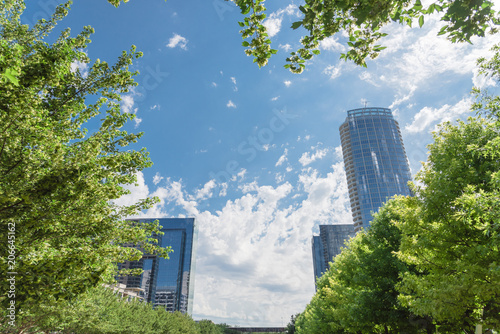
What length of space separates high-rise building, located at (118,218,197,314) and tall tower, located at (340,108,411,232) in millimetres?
122989

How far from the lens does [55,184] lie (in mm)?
5480

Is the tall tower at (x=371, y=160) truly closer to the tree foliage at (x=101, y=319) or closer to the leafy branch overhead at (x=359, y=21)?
the tree foliage at (x=101, y=319)

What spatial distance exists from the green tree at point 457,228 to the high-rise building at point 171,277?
189491mm

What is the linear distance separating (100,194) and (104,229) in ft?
3.97

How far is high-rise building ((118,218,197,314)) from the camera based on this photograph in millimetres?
183625

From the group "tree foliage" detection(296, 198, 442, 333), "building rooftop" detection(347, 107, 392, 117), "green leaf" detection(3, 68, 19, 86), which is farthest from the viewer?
"building rooftop" detection(347, 107, 392, 117)

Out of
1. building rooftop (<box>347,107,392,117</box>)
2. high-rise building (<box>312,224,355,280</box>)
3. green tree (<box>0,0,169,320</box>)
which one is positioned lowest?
green tree (<box>0,0,169,320</box>)

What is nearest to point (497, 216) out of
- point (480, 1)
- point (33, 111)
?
point (480, 1)

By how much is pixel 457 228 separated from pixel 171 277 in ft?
665

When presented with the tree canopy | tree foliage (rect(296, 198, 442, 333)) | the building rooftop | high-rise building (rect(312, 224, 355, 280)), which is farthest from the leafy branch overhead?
high-rise building (rect(312, 224, 355, 280))

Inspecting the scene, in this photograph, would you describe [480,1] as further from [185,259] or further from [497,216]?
[185,259]

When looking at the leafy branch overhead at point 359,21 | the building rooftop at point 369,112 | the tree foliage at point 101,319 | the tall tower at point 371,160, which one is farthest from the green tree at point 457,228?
the building rooftop at point 369,112

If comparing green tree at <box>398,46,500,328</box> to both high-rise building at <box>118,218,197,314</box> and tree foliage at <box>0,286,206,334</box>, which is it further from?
high-rise building at <box>118,218,197,314</box>

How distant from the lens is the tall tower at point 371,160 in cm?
14012
